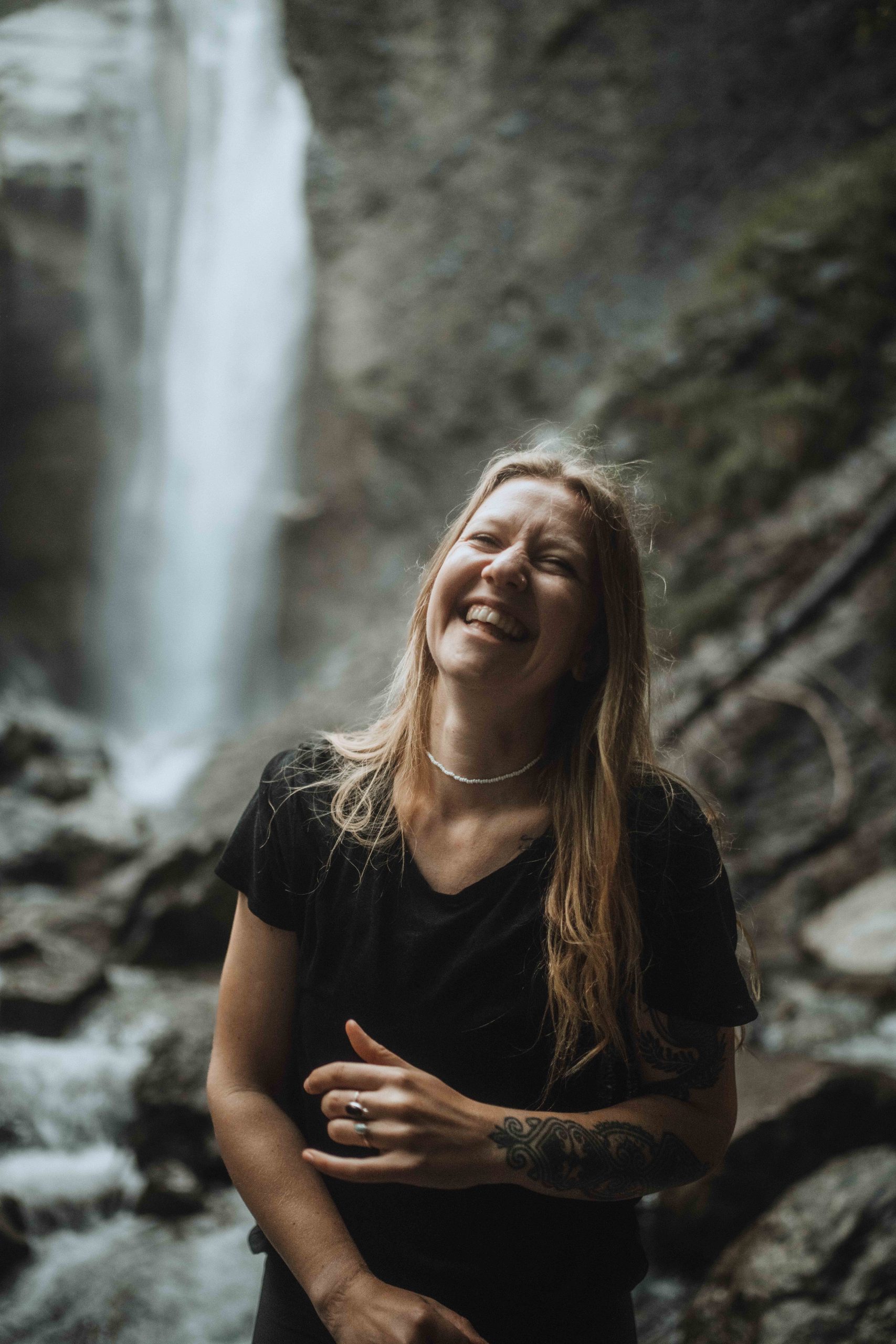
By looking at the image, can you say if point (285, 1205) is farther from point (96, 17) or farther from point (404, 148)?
point (404, 148)

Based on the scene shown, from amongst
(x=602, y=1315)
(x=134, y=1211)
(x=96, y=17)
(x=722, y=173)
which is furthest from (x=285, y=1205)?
(x=722, y=173)

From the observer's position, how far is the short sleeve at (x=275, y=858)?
137cm

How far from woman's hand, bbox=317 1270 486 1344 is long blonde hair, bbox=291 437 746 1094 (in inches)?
11.5

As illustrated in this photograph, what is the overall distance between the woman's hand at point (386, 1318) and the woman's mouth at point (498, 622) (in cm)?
86

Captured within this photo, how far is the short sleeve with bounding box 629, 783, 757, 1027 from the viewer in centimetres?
125

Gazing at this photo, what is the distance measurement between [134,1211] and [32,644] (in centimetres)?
695

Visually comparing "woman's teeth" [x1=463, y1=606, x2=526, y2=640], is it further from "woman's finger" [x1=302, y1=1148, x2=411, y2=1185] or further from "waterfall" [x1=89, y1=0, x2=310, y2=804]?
"waterfall" [x1=89, y1=0, x2=310, y2=804]

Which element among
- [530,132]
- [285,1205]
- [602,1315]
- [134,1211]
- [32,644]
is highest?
[530,132]

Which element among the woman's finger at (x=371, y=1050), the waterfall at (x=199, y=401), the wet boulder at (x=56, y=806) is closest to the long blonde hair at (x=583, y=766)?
the woman's finger at (x=371, y=1050)

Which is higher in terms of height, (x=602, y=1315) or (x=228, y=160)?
(x=228, y=160)

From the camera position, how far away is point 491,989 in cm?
128

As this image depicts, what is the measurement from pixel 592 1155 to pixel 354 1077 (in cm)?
32

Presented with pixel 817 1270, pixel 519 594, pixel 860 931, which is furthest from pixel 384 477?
pixel 519 594

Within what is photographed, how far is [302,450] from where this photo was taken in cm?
918
